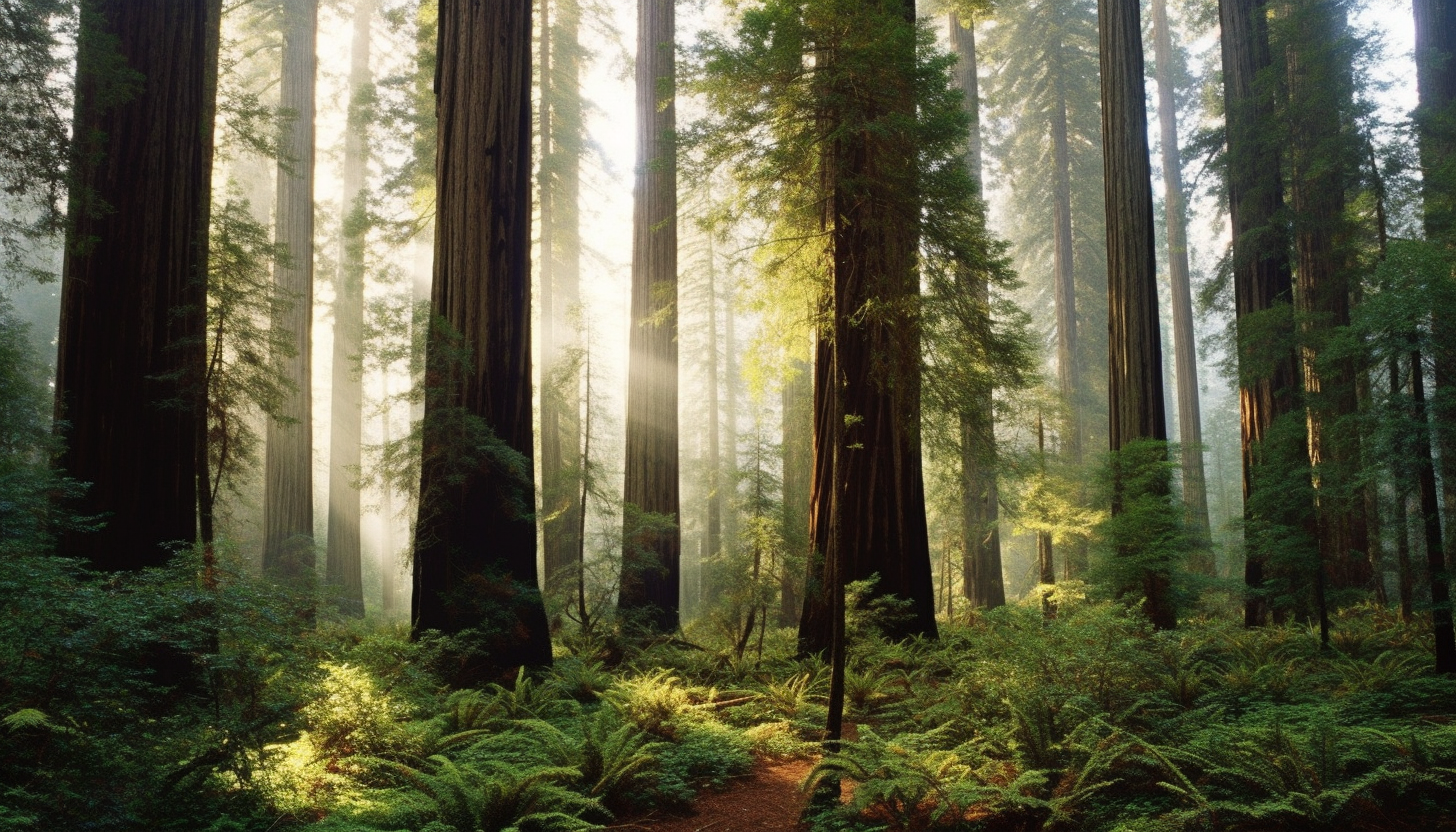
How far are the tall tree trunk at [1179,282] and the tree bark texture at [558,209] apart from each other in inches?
534

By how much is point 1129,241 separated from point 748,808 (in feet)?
28.0

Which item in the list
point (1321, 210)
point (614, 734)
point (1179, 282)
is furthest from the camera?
point (1179, 282)

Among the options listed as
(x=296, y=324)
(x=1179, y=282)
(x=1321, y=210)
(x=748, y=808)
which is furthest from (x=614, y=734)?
→ (x=1179, y=282)

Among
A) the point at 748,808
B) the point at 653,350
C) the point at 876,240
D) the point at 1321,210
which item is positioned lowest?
the point at 748,808

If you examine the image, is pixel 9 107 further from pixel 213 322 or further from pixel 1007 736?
pixel 1007 736

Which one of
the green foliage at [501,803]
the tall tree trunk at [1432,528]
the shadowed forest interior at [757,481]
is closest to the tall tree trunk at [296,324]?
the shadowed forest interior at [757,481]

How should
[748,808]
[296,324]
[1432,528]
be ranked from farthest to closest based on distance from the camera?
[296,324], [1432,528], [748,808]

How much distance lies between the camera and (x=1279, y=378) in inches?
404

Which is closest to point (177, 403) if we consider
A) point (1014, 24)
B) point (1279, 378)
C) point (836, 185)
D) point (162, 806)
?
point (162, 806)

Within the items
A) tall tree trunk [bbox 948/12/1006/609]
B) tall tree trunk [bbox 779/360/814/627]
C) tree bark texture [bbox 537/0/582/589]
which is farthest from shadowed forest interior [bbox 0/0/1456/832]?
tree bark texture [bbox 537/0/582/589]

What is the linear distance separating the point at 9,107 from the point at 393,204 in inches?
393

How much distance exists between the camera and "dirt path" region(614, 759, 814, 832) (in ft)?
13.7

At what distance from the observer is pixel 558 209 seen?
64.4ft

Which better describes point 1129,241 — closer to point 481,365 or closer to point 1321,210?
point 1321,210
